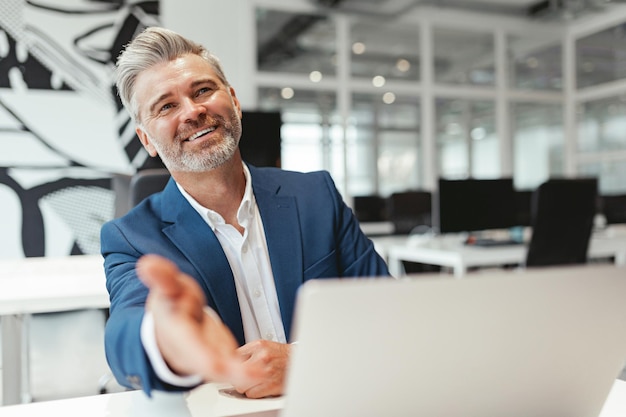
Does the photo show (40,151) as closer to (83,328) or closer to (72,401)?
(83,328)

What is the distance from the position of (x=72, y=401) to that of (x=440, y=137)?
754 centimetres

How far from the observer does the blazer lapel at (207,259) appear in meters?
1.19

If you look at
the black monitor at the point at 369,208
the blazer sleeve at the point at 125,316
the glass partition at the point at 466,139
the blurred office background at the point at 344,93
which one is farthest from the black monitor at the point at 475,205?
the glass partition at the point at 466,139

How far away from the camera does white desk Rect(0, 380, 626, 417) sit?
80 centimetres

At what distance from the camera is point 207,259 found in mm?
1203

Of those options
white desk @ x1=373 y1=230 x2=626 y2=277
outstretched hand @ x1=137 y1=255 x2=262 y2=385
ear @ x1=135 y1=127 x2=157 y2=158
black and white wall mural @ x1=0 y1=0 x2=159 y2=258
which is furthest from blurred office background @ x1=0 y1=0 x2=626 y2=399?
outstretched hand @ x1=137 y1=255 x2=262 y2=385

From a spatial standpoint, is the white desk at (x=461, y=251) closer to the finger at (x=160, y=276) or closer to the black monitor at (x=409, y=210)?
the black monitor at (x=409, y=210)

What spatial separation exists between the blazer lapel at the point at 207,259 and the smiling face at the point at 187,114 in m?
0.13

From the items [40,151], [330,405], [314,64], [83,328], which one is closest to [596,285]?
[330,405]

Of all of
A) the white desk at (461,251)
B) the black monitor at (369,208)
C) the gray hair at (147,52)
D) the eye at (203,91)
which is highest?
the gray hair at (147,52)

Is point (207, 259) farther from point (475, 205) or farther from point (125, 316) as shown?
point (475, 205)

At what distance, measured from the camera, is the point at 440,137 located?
795 cm

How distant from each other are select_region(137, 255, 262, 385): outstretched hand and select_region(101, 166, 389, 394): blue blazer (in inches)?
16.5

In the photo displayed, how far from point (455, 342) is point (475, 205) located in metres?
3.66
